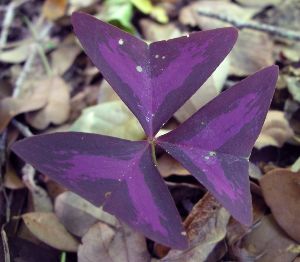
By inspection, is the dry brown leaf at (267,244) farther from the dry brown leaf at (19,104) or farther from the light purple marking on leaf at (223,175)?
the dry brown leaf at (19,104)

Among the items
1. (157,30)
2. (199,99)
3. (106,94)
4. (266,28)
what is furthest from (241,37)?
(106,94)

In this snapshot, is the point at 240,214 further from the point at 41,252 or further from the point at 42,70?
the point at 42,70

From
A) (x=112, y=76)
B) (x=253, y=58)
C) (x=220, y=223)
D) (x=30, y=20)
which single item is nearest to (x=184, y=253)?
(x=220, y=223)

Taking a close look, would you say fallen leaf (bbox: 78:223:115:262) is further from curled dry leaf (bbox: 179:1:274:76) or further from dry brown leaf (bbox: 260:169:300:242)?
curled dry leaf (bbox: 179:1:274:76)

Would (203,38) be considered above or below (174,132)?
above

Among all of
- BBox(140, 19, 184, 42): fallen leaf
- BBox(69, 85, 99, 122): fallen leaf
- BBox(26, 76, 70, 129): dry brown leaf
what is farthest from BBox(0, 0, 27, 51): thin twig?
BBox(140, 19, 184, 42): fallen leaf
